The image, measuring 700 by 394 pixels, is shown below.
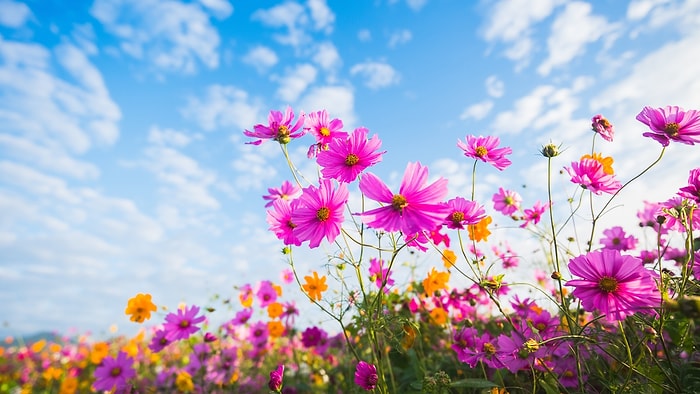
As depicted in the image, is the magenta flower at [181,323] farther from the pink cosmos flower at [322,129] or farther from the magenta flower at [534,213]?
the magenta flower at [534,213]

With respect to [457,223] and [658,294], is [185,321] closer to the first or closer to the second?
[457,223]

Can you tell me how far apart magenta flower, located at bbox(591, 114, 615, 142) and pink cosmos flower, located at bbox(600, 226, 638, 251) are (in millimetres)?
927

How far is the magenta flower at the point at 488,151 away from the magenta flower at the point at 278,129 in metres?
0.53

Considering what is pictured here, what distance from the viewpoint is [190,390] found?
2.63 meters

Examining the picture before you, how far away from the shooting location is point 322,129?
133cm

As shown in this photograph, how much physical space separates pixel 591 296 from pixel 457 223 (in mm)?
385

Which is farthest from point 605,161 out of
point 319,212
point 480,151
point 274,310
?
point 274,310

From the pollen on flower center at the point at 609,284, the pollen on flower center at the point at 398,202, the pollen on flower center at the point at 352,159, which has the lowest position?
the pollen on flower center at the point at 609,284

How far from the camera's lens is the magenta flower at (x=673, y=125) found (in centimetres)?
112

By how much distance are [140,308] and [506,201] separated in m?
2.06

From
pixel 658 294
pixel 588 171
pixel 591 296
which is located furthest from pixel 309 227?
pixel 588 171

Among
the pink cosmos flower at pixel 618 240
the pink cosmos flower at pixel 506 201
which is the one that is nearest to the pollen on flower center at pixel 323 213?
the pink cosmos flower at pixel 506 201

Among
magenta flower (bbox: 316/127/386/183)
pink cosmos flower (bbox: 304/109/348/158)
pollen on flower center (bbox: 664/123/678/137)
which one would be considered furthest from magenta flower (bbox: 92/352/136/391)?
pollen on flower center (bbox: 664/123/678/137)

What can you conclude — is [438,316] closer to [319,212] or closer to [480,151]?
[480,151]
